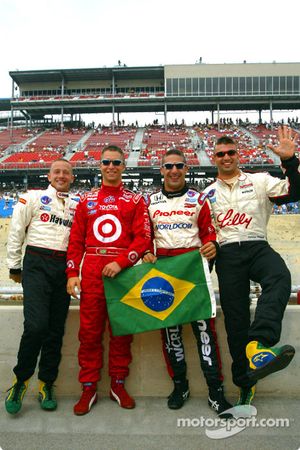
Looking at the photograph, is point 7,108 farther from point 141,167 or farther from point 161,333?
point 161,333

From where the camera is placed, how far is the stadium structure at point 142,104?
135ft

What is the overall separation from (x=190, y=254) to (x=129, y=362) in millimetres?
1096

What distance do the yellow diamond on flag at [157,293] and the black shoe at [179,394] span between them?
0.65m

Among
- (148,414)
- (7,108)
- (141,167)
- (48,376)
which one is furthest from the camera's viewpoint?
(7,108)

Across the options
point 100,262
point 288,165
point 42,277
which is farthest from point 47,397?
point 288,165

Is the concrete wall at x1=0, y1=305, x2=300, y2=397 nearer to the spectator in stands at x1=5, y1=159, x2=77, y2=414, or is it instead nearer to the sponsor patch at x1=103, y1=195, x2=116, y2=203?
the spectator in stands at x1=5, y1=159, x2=77, y2=414

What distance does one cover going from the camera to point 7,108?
55406 mm

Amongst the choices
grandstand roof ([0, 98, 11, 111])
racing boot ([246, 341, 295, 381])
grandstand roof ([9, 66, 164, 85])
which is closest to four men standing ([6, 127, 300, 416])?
racing boot ([246, 341, 295, 381])

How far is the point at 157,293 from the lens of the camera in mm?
3232

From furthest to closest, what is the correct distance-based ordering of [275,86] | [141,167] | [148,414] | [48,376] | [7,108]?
1. [7,108]
2. [275,86]
3. [141,167]
4. [48,376]
5. [148,414]

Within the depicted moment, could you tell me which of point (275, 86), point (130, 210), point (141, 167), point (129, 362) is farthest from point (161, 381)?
point (275, 86)

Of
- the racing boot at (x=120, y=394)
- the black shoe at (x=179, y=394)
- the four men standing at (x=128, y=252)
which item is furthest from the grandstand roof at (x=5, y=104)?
the black shoe at (x=179, y=394)

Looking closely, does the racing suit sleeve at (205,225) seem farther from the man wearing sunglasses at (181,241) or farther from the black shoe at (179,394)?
the black shoe at (179,394)
